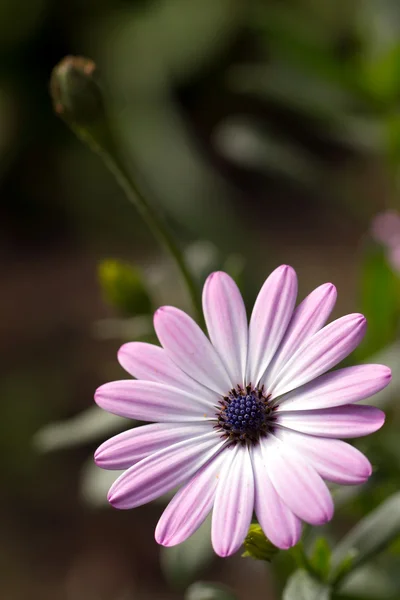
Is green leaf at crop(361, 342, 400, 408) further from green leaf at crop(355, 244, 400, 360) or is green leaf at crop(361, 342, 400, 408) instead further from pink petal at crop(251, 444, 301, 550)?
pink petal at crop(251, 444, 301, 550)

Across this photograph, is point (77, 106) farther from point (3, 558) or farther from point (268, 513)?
point (3, 558)

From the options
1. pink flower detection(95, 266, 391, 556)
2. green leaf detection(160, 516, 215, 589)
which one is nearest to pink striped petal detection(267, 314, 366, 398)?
pink flower detection(95, 266, 391, 556)

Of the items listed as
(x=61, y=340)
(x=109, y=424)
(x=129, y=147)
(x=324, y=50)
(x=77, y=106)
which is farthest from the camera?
(x=129, y=147)

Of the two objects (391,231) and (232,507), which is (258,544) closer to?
(232,507)

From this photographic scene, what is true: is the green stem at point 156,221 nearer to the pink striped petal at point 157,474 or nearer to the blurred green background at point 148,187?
the pink striped petal at point 157,474

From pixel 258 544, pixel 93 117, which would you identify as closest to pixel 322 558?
pixel 258 544

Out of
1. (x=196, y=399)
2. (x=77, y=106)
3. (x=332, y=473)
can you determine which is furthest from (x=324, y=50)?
(x=332, y=473)

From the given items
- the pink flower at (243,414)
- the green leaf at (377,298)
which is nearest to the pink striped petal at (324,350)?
the pink flower at (243,414)
